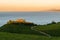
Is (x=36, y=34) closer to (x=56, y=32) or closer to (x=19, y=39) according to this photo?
(x=56, y=32)

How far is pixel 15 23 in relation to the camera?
1838cm

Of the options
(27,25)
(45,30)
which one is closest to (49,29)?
(45,30)

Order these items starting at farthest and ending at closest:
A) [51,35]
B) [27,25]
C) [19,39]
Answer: [27,25], [51,35], [19,39]

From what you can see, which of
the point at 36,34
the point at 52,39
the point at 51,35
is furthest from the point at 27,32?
the point at 52,39

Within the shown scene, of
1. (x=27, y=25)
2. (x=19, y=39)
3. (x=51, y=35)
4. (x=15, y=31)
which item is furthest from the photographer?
(x=27, y=25)

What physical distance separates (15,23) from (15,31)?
2.19 m

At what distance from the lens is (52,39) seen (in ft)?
44.6

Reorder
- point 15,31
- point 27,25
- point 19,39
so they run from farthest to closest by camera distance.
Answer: point 27,25 → point 15,31 → point 19,39

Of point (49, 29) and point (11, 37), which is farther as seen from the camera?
point (49, 29)

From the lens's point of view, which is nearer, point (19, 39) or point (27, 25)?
point (19, 39)

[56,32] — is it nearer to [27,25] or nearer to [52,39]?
[52,39]

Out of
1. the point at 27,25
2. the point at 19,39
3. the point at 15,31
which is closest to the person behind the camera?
the point at 19,39

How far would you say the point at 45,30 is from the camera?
15609 millimetres

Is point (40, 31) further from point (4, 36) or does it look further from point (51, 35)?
point (4, 36)
